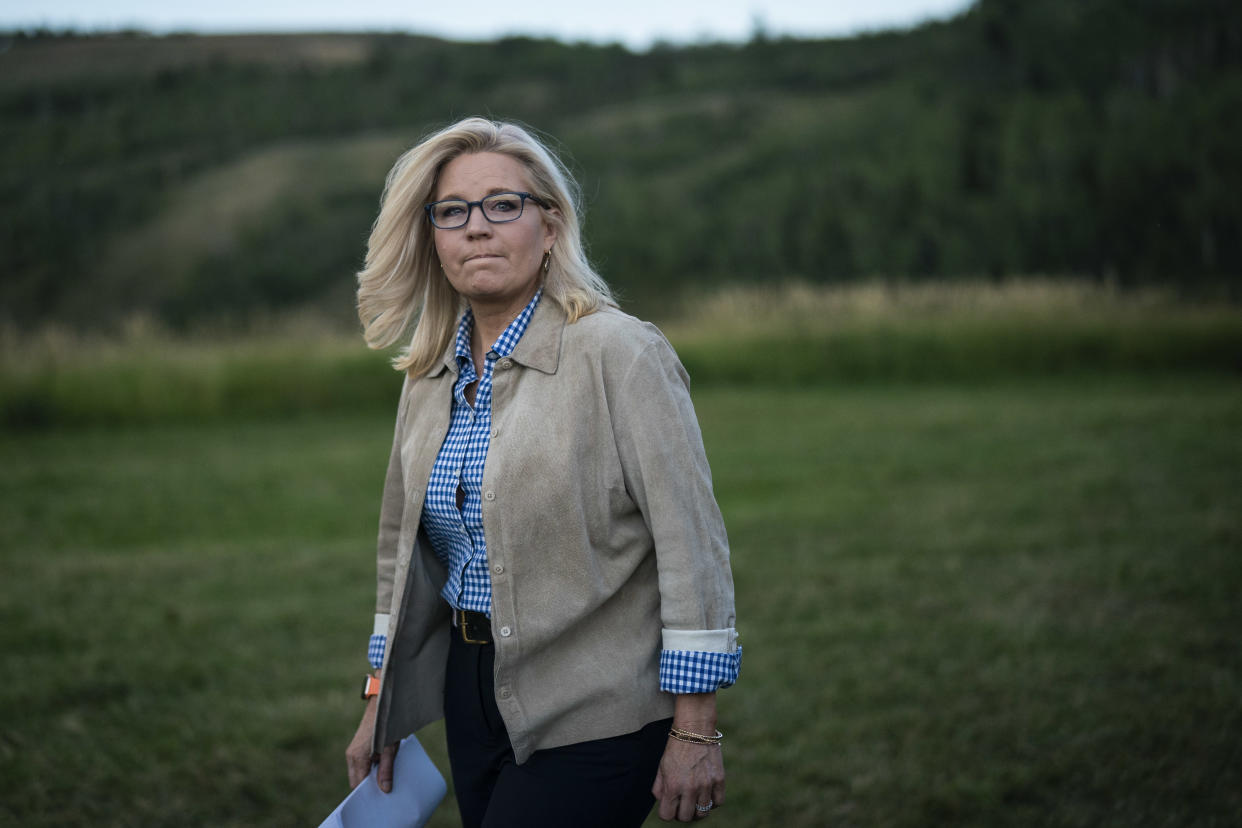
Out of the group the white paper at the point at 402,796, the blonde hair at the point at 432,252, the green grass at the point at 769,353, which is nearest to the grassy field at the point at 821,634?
the white paper at the point at 402,796

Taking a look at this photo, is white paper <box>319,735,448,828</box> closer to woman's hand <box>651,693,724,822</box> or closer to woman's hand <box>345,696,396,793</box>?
woman's hand <box>345,696,396,793</box>

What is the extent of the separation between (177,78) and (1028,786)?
56.1 m

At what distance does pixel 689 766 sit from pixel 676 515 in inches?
18.1

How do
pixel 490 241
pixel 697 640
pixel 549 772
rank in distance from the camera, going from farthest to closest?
pixel 490 241 < pixel 549 772 < pixel 697 640

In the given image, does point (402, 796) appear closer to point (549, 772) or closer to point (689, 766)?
point (549, 772)

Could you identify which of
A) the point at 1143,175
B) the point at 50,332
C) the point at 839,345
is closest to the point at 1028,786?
the point at 839,345

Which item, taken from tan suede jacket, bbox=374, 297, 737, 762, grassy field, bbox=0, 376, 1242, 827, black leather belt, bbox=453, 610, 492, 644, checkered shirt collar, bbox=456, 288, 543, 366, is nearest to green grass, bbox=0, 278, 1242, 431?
grassy field, bbox=0, 376, 1242, 827

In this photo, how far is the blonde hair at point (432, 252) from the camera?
84.7 inches

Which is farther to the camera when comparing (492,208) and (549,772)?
(492,208)

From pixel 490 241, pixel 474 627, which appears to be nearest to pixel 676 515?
pixel 474 627

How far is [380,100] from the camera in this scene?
55.1 m

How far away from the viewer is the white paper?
2205 mm

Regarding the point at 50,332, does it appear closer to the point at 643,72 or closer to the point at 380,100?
the point at 380,100

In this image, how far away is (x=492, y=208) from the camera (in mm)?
2109
